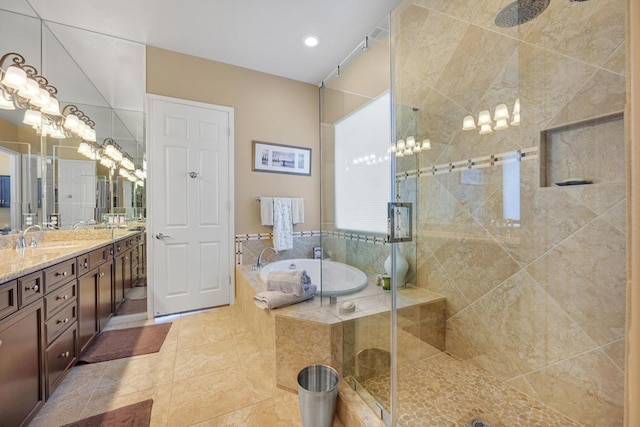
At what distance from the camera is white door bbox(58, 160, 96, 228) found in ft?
7.80

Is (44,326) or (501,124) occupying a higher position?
(501,124)

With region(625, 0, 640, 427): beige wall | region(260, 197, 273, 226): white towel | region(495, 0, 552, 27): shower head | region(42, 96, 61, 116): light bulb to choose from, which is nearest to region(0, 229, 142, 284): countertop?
region(42, 96, 61, 116): light bulb

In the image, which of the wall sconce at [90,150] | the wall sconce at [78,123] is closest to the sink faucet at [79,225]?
the wall sconce at [90,150]

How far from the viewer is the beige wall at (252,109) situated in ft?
9.12

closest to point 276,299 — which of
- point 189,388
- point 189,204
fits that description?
point 189,388

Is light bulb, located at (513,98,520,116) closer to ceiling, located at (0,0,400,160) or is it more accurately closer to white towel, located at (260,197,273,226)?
ceiling, located at (0,0,400,160)

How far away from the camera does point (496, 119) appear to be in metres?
1.66

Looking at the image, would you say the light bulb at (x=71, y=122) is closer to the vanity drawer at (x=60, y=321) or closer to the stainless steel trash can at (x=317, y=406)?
the vanity drawer at (x=60, y=321)

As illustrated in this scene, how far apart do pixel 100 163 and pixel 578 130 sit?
3.74m

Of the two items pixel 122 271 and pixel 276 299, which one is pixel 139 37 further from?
pixel 276 299

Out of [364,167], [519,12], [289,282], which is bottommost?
[289,282]

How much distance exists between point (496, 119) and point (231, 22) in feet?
7.70

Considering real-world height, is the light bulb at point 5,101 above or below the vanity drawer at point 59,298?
above

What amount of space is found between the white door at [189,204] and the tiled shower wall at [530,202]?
2009mm
